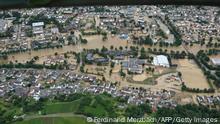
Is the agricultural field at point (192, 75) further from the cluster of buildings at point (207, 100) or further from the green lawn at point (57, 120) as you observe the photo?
the green lawn at point (57, 120)

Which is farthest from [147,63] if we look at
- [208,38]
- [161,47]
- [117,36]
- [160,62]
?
[208,38]

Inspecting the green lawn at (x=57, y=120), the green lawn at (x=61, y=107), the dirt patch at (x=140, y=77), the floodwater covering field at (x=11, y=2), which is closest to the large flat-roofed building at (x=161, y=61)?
the dirt patch at (x=140, y=77)

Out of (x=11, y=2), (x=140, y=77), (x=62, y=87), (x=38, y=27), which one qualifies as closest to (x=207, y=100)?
(x=140, y=77)

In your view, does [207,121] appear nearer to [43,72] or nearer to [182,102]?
[182,102]

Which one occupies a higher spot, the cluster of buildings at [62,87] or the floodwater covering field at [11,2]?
the floodwater covering field at [11,2]

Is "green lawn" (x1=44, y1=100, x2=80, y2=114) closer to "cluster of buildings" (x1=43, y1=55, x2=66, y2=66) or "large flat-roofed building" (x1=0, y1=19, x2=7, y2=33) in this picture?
"cluster of buildings" (x1=43, y1=55, x2=66, y2=66)
